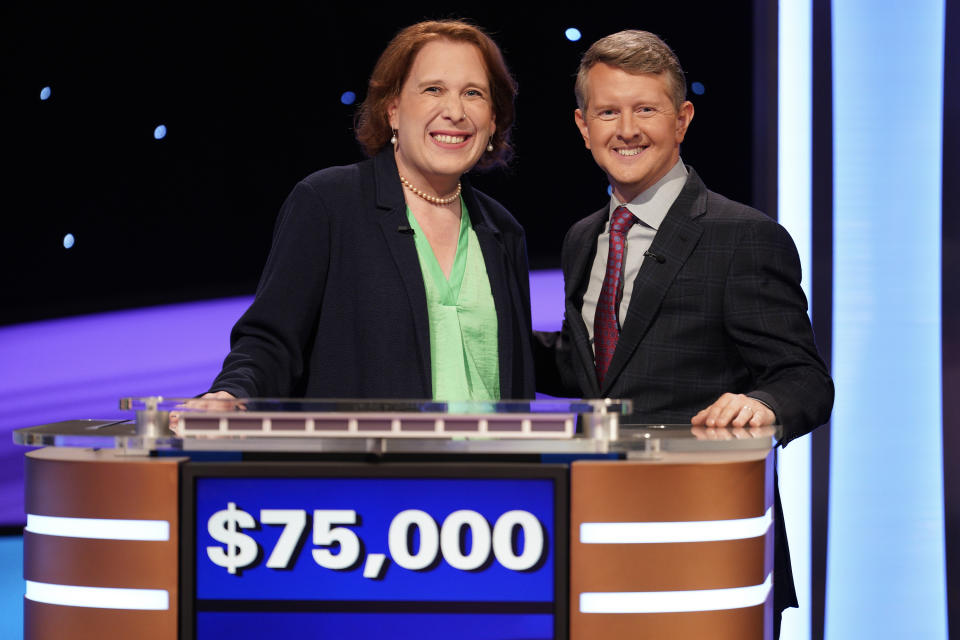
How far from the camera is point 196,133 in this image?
14.7ft

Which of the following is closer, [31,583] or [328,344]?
[31,583]

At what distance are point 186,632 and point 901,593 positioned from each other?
275cm

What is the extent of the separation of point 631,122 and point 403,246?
564mm

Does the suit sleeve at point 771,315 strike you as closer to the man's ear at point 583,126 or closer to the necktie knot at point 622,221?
the necktie knot at point 622,221

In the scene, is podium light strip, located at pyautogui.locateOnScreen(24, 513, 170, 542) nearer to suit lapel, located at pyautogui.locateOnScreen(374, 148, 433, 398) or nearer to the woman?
the woman

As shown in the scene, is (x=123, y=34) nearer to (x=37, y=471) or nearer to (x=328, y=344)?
(x=328, y=344)

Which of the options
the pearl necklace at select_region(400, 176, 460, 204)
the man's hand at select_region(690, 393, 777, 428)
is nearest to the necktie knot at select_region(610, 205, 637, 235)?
the pearl necklace at select_region(400, 176, 460, 204)

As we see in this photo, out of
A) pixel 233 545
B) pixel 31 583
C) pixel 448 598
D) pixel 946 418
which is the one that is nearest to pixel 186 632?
pixel 233 545

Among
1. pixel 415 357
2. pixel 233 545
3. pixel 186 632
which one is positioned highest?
pixel 415 357

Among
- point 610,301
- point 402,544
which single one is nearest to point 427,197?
point 610,301

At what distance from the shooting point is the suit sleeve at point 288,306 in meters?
2.08

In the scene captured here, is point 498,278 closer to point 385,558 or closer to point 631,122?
point 631,122

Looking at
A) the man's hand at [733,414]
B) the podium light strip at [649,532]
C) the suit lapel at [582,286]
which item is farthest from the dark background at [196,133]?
the podium light strip at [649,532]

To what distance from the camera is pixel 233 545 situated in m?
1.38
